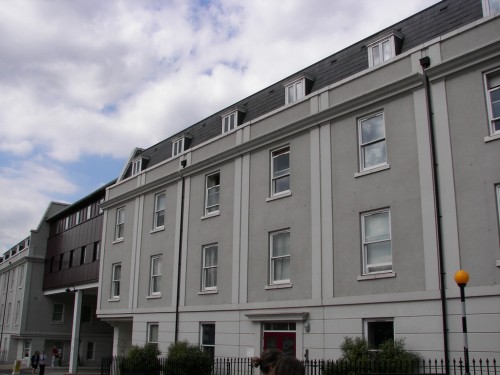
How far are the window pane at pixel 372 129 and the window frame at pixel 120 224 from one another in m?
17.3

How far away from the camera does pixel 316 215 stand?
1936cm

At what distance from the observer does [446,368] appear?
14211mm

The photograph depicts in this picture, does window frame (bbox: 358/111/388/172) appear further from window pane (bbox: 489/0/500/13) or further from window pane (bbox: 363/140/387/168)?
window pane (bbox: 489/0/500/13)

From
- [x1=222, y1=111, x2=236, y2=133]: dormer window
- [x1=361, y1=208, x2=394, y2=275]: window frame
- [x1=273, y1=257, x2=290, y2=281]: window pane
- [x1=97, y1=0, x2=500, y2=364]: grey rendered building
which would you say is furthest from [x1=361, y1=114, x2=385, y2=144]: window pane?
[x1=222, y1=111, x2=236, y2=133]: dormer window

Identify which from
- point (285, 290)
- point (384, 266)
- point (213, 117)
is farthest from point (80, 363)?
point (384, 266)

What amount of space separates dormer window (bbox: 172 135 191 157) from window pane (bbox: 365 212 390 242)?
525 inches

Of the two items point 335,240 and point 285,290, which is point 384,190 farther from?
point 285,290

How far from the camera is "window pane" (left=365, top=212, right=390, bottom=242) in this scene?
1733 centimetres

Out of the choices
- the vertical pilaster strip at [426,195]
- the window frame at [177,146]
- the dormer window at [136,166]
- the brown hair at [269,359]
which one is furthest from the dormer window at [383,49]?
the dormer window at [136,166]

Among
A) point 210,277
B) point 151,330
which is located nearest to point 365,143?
point 210,277

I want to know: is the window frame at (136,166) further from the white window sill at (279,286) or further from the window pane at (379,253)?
the window pane at (379,253)

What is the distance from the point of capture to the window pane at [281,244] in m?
20.6

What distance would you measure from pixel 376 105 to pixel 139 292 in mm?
16020

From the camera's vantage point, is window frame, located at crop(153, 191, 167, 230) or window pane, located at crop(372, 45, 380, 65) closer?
window pane, located at crop(372, 45, 380, 65)
